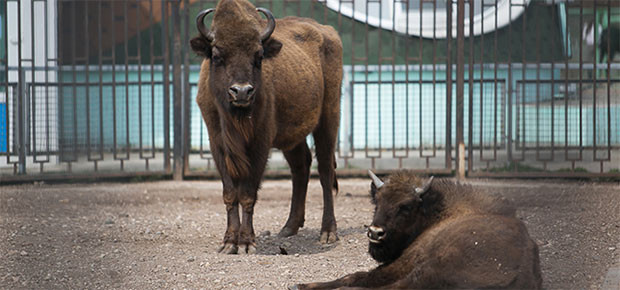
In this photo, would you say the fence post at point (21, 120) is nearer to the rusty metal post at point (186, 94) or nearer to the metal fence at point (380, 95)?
the metal fence at point (380, 95)

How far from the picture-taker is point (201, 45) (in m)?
6.73

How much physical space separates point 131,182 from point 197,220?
3.18m

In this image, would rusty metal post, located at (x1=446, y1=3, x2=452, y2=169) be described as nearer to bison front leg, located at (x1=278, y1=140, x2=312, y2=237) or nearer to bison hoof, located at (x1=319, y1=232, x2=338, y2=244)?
bison front leg, located at (x1=278, y1=140, x2=312, y2=237)

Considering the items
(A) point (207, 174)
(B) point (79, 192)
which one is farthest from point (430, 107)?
(B) point (79, 192)

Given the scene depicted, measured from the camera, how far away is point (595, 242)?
6945mm

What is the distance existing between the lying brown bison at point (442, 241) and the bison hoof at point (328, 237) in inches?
86.3

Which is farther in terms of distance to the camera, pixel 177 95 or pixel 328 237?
pixel 177 95

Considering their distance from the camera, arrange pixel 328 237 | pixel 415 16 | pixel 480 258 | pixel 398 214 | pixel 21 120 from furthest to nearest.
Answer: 1. pixel 415 16
2. pixel 21 120
3. pixel 328 237
4. pixel 398 214
5. pixel 480 258

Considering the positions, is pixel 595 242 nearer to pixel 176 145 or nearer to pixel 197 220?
pixel 197 220

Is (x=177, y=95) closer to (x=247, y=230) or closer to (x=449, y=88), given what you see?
(x=449, y=88)

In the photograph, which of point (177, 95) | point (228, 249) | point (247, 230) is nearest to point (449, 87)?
point (177, 95)

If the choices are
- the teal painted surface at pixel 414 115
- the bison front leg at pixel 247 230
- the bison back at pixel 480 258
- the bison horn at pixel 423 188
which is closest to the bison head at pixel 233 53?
the bison front leg at pixel 247 230

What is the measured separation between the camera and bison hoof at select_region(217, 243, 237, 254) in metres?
6.62

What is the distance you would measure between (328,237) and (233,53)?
2.10 m
